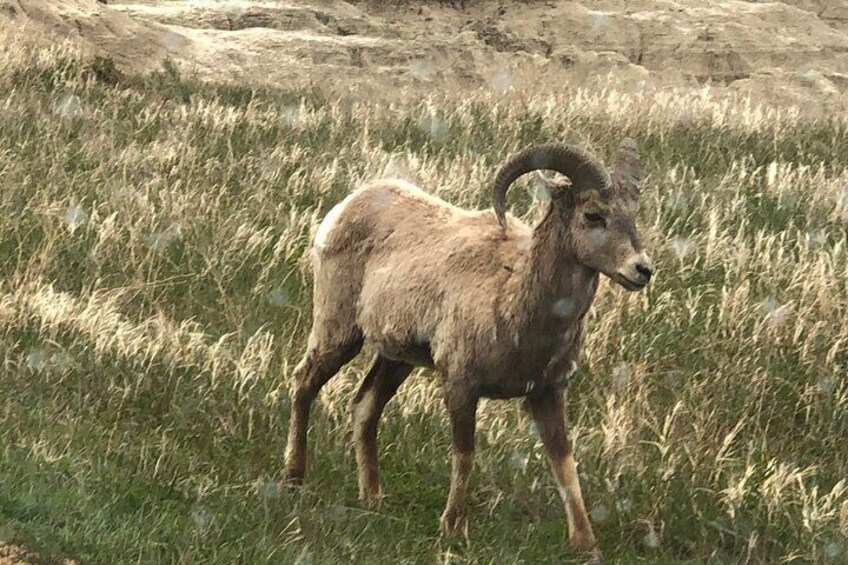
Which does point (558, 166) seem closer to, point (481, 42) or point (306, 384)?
point (306, 384)

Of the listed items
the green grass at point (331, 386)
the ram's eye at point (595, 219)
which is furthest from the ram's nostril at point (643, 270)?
the green grass at point (331, 386)

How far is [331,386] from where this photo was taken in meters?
6.76

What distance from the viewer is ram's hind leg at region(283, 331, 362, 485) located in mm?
5844

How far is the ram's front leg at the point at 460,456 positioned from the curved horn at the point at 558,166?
88 cm

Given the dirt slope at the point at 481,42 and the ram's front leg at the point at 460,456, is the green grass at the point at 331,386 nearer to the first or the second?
the ram's front leg at the point at 460,456

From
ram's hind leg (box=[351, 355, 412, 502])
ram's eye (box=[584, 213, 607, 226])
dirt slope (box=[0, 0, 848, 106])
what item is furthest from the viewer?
dirt slope (box=[0, 0, 848, 106])

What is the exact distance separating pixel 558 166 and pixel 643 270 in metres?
0.63

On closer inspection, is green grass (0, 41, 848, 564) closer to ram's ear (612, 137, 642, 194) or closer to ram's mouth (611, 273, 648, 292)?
ram's mouth (611, 273, 648, 292)

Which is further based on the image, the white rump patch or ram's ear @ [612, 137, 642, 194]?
the white rump patch

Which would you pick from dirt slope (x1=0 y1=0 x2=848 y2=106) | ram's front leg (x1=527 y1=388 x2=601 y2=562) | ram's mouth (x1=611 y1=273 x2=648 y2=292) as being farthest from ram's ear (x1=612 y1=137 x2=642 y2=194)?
dirt slope (x1=0 y1=0 x2=848 y2=106)

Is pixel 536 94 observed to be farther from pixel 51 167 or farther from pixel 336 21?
pixel 336 21

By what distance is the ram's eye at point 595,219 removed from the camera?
4.90m

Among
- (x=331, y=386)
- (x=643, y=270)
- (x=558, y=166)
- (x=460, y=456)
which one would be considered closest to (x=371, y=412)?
(x=460, y=456)

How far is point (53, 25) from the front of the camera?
20500 mm
